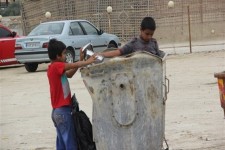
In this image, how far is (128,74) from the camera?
524cm

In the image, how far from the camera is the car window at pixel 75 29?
699 inches

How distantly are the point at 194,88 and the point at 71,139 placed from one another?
621 cm

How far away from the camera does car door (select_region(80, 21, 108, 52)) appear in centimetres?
1839

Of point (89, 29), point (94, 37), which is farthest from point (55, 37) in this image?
point (89, 29)

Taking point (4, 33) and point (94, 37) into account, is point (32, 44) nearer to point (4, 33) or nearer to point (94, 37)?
point (94, 37)

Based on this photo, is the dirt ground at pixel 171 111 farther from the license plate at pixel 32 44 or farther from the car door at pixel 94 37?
the car door at pixel 94 37

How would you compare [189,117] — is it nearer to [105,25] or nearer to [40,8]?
[105,25]

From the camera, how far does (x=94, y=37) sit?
60.7 feet

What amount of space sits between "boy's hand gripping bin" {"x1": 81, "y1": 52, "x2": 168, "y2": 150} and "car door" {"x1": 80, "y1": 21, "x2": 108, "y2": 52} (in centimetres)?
1300

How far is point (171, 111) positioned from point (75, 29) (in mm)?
9162

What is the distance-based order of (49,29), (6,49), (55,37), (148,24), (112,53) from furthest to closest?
1. (6,49)
2. (49,29)
3. (55,37)
4. (148,24)
5. (112,53)

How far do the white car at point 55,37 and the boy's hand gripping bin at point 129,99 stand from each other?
1107 centimetres

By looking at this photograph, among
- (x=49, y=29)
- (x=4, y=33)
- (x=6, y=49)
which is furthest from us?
(x=4, y=33)

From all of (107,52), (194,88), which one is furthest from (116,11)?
(107,52)
